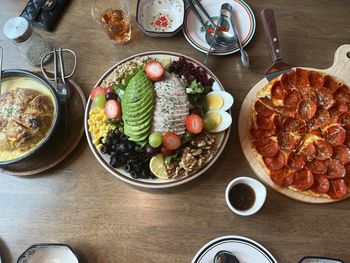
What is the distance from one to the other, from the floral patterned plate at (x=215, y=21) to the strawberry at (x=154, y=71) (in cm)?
46

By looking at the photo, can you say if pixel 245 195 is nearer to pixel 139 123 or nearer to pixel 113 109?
pixel 139 123

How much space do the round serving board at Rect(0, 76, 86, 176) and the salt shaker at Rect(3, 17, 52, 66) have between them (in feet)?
1.20

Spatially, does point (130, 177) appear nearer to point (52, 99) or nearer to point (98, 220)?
point (98, 220)

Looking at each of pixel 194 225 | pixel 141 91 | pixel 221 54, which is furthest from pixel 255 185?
pixel 221 54

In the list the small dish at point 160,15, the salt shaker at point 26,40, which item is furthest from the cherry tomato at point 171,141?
the salt shaker at point 26,40

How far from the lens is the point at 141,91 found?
1491 mm

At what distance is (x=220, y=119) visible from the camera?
1.58 meters

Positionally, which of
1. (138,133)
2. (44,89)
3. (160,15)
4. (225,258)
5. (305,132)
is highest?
(160,15)

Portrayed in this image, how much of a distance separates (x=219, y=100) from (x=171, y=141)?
0.37 metres

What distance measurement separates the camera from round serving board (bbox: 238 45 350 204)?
61.1 inches

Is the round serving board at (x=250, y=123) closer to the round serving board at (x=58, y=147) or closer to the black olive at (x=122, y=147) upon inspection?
the black olive at (x=122, y=147)

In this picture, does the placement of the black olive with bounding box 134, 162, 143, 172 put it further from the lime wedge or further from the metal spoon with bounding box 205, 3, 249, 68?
the metal spoon with bounding box 205, 3, 249, 68

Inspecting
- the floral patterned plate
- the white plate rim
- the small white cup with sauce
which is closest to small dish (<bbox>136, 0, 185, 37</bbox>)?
the floral patterned plate

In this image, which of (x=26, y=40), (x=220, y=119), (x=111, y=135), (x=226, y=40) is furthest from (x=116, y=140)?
(x=226, y=40)
